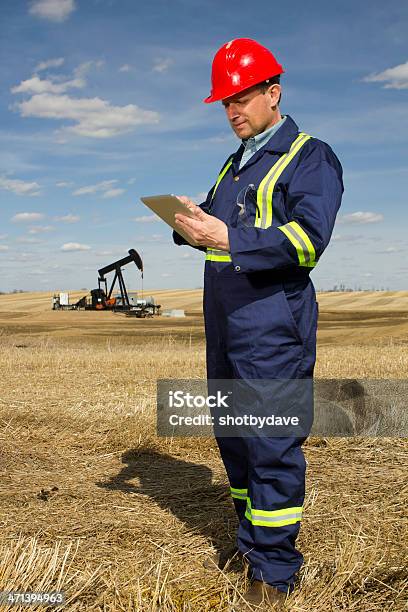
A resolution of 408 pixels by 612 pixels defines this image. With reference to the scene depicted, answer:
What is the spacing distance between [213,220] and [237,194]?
0.42 meters

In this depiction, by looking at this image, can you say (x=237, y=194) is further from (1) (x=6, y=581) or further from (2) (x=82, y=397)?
(2) (x=82, y=397)

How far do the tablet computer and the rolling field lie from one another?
156 centimetres

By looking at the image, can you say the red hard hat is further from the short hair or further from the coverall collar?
the coverall collar

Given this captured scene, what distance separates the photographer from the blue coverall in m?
2.73

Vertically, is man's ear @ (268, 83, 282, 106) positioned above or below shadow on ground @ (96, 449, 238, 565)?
above

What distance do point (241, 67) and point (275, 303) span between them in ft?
3.43

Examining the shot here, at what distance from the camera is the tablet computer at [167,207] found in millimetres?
2754

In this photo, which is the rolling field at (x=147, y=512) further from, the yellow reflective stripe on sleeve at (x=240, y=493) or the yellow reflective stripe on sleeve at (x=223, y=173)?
the yellow reflective stripe on sleeve at (x=223, y=173)

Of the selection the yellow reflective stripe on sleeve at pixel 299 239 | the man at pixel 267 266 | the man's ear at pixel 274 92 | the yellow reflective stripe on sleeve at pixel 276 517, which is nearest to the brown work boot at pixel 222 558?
the man at pixel 267 266

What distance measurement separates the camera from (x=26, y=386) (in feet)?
28.2

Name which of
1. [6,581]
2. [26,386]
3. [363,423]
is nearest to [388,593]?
[6,581]

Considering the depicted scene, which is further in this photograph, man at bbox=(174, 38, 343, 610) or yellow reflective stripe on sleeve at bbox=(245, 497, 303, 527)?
yellow reflective stripe on sleeve at bbox=(245, 497, 303, 527)

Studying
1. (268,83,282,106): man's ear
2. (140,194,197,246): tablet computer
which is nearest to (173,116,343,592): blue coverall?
(268,83,282,106): man's ear

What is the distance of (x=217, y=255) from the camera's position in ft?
10.0
